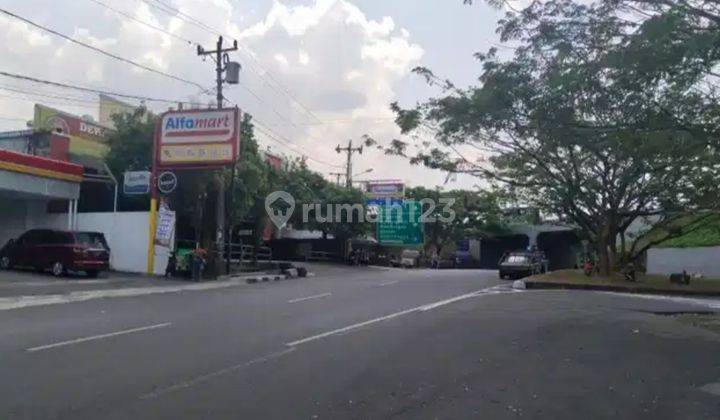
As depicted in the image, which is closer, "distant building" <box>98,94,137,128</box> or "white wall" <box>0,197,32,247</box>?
"white wall" <box>0,197,32,247</box>

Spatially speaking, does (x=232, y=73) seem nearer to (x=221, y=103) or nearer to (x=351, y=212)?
(x=221, y=103)

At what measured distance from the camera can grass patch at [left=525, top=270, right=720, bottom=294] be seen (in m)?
26.3

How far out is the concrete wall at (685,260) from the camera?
35.9 meters

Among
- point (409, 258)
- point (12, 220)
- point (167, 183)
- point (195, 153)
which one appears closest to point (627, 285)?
point (195, 153)

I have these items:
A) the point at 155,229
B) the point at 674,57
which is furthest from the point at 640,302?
the point at 155,229

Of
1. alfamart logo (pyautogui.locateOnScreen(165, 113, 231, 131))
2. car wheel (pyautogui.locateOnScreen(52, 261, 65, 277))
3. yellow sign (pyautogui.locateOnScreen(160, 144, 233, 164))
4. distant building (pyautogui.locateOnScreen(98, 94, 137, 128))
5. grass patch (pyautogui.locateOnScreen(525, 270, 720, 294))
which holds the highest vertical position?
distant building (pyautogui.locateOnScreen(98, 94, 137, 128))

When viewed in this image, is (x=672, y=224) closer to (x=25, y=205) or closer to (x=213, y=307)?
(x=213, y=307)

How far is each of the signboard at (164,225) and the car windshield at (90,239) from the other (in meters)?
2.57

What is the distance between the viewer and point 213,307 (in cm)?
1653

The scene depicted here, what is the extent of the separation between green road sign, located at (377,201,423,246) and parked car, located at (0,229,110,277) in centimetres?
2642

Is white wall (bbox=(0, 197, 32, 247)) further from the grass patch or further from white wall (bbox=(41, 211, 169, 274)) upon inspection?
the grass patch

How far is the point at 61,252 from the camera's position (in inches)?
979

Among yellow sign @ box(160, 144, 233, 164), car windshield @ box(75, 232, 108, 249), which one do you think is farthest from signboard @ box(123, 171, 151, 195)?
car windshield @ box(75, 232, 108, 249)

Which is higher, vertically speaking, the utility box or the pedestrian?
the utility box
